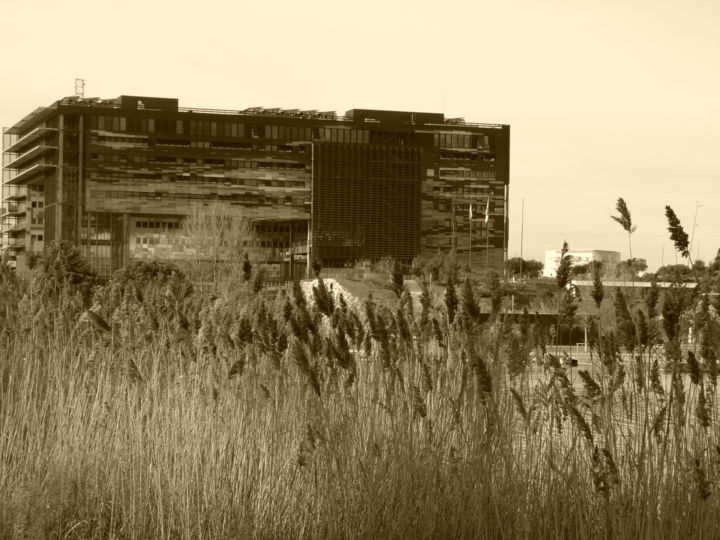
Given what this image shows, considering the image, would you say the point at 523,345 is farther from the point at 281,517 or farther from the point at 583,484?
the point at 281,517

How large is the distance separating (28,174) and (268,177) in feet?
85.7

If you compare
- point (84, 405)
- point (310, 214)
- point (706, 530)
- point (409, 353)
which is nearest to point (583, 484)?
point (706, 530)

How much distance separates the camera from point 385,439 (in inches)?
215

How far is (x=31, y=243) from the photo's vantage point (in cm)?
11988

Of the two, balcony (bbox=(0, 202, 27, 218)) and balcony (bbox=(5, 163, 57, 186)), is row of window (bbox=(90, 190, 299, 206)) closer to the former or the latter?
balcony (bbox=(5, 163, 57, 186))

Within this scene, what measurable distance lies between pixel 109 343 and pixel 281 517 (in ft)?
9.03

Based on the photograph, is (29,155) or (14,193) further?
(14,193)

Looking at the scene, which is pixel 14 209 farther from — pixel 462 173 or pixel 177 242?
pixel 462 173

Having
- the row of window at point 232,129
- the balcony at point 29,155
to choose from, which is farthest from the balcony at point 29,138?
the row of window at point 232,129

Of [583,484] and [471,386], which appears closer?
[583,484]

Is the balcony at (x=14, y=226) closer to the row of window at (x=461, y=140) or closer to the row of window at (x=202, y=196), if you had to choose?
the row of window at (x=202, y=196)

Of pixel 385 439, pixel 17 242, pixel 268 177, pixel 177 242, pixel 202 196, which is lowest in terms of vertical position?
pixel 385 439

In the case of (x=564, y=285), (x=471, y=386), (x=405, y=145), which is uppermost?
(x=405, y=145)

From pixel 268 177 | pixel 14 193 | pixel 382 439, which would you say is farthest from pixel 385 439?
pixel 14 193
